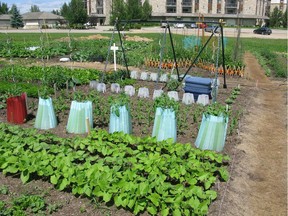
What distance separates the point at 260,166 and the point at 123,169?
8.75 feet

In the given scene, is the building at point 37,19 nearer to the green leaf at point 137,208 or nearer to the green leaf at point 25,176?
the green leaf at point 25,176

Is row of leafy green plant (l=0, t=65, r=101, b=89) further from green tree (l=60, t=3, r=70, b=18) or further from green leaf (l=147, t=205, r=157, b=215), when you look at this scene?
green tree (l=60, t=3, r=70, b=18)

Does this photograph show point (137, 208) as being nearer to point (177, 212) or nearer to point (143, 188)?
point (143, 188)

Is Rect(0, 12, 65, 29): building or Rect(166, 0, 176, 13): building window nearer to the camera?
Rect(0, 12, 65, 29): building

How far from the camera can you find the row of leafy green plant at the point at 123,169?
14.3ft

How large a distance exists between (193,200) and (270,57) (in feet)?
56.4

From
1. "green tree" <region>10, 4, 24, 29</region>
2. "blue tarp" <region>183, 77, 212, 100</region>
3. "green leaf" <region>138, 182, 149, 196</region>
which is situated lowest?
"green leaf" <region>138, 182, 149, 196</region>

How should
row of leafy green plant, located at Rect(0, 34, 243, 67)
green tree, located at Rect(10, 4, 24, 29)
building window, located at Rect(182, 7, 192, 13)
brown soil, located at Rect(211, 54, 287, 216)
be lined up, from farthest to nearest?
1. building window, located at Rect(182, 7, 192, 13)
2. green tree, located at Rect(10, 4, 24, 29)
3. row of leafy green plant, located at Rect(0, 34, 243, 67)
4. brown soil, located at Rect(211, 54, 287, 216)

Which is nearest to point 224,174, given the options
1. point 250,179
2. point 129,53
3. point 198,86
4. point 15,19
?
point 250,179

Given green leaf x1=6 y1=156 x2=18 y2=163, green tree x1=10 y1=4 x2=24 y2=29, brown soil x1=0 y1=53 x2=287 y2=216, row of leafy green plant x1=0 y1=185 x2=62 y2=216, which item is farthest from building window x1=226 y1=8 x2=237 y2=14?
row of leafy green plant x1=0 y1=185 x2=62 y2=216

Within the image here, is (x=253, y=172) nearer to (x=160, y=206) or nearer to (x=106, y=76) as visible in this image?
(x=160, y=206)

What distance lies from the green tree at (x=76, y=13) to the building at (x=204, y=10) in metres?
17.4

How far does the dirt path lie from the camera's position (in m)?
4.93

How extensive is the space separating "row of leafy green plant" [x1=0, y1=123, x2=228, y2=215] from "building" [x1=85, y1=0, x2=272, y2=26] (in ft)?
219
